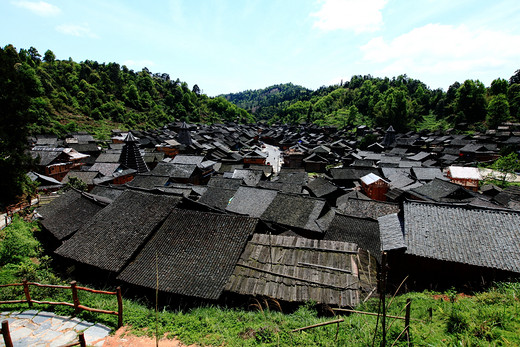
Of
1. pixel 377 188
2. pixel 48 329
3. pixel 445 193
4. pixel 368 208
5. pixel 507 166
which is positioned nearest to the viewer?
pixel 48 329

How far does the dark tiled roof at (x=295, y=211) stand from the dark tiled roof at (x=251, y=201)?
3.28 feet

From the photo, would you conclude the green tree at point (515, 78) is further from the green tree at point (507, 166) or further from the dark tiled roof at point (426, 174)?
the dark tiled roof at point (426, 174)

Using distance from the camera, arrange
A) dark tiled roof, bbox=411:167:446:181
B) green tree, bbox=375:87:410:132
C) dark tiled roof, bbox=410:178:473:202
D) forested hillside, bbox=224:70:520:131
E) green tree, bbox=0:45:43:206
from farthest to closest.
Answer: green tree, bbox=375:87:410:132 < forested hillside, bbox=224:70:520:131 < dark tiled roof, bbox=411:167:446:181 < dark tiled roof, bbox=410:178:473:202 < green tree, bbox=0:45:43:206

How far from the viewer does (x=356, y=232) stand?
18.2 metres

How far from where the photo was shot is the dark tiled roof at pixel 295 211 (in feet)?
68.2

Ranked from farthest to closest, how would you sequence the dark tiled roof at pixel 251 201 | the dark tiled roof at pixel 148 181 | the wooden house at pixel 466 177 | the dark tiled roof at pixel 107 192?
1. the wooden house at pixel 466 177
2. the dark tiled roof at pixel 148 181
3. the dark tiled roof at pixel 251 201
4. the dark tiled roof at pixel 107 192

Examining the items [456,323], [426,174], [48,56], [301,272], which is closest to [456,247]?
[456,323]

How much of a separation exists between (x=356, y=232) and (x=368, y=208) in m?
5.93

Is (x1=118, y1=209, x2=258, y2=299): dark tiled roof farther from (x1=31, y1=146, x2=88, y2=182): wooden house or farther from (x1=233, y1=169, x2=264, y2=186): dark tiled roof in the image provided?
(x1=31, y1=146, x2=88, y2=182): wooden house

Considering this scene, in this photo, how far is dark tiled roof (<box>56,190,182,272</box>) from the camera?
12.9m

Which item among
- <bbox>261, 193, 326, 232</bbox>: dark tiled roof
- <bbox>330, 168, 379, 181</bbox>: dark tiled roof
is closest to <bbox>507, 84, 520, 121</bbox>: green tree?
<bbox>330, 168, 379, 181</bbox>: dark tiled roof

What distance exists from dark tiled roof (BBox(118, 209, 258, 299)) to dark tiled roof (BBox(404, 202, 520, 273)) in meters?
8.32

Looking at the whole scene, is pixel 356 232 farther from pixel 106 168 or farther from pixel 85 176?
pixel 85 176

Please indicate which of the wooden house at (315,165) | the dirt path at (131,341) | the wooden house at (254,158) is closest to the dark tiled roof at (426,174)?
the wooden house at (315,165)
